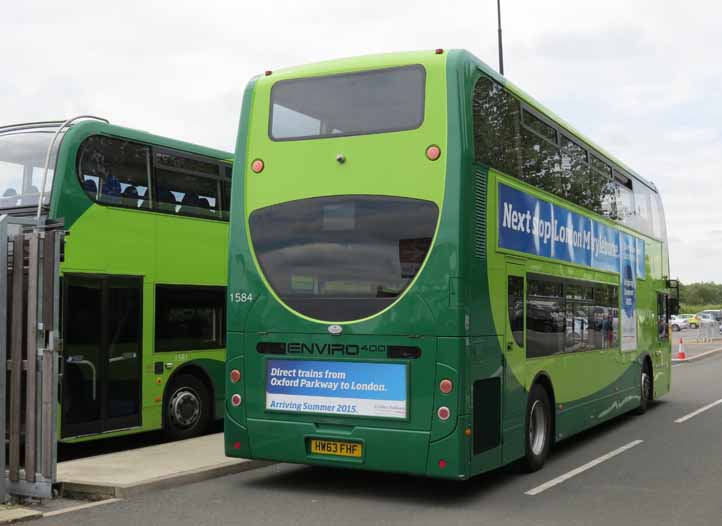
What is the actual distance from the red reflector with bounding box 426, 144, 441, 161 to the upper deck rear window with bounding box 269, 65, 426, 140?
0.28m

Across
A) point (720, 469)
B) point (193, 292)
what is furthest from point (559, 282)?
point (193, 292)

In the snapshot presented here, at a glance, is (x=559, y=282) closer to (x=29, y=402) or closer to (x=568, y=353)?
(x=568, y=353)

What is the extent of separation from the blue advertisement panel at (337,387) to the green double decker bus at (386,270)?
0.01 m

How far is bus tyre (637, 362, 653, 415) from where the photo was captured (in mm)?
15094

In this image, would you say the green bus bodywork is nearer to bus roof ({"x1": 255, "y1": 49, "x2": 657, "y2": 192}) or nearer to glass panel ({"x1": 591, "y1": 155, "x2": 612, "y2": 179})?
bus roof ({"x1": 255, "y1": 49, "x2": 657, "y2": 192})

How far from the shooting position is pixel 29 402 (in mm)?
7551

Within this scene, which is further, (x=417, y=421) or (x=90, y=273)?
(x=90, y=273)

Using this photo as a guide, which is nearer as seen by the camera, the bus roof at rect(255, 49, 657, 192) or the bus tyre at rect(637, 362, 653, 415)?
the bus roof at rect(255, 49, 657, 192)

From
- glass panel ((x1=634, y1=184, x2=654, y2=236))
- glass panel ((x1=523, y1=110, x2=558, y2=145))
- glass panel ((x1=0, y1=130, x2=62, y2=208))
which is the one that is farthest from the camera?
glass panel ((x1=634, y1=184, x2=654, y2=236))

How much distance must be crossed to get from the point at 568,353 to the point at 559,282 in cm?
95

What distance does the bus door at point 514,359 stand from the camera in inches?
343

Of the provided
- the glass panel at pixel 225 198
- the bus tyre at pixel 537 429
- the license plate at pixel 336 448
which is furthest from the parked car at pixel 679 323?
the license plate at pixel 336 448

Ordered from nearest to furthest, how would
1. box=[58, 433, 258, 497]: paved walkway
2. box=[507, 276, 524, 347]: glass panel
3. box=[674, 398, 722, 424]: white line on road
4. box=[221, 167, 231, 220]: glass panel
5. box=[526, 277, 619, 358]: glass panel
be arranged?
box=[58, 433, 258, 497]: paved walkway < box=[507, 276, 524, 347]: glass panel < box=[526, 277, 619, 358]: glass panel < box=[221, 167, 231, 220]: glass panel < box=[674, 398, 722, 424]: white line on road

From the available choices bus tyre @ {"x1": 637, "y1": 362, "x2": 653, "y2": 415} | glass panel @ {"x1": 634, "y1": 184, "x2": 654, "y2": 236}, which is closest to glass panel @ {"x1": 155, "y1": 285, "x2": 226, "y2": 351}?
glass panel @ {"x1": 634, "y1": 184, "x2": 654, "y2": 236}
